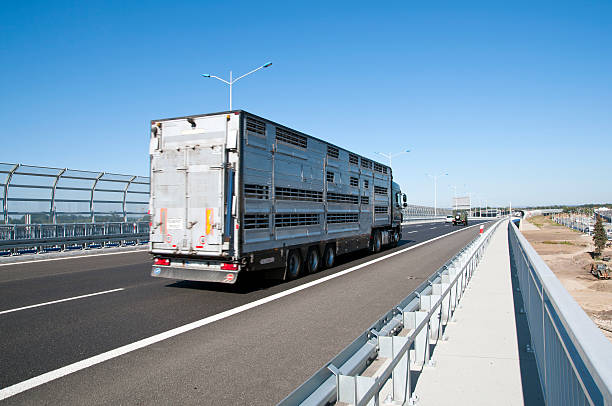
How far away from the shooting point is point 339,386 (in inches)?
104

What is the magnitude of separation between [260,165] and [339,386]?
7.68 m

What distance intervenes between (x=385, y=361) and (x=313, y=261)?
841cm

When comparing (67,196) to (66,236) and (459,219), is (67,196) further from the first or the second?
(459,219)

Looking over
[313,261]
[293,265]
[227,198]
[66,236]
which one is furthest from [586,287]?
[66,236]

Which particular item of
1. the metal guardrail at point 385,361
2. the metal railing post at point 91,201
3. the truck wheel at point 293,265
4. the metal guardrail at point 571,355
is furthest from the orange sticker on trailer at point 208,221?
the metal railing post at point 91,201

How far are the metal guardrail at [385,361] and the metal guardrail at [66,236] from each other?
15402 millimetres

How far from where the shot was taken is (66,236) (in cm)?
1786

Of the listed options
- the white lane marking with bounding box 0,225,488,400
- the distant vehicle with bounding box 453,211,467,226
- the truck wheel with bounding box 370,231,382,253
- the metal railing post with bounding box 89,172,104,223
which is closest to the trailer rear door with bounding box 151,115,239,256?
the white lane marking with bounding box 0,225,488,400

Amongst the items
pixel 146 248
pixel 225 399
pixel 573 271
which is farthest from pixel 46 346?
pixel 573 271

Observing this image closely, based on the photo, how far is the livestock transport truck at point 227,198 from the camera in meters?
9.14

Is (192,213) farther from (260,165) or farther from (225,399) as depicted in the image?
(225,399)

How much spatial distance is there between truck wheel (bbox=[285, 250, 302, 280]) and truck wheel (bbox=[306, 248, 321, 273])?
641mm

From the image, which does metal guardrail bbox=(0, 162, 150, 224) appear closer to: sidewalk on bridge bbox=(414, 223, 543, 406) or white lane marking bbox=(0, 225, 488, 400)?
white lane marking bbox=(0, 225, 488, 400)

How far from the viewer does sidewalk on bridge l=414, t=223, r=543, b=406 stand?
4.00 metres
